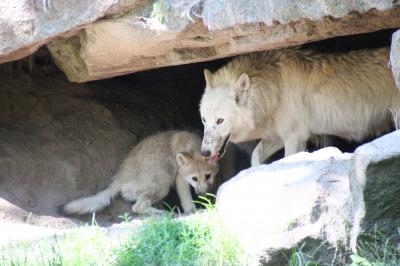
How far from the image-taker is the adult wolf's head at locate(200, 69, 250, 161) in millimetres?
7996

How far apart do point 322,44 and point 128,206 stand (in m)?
3.05

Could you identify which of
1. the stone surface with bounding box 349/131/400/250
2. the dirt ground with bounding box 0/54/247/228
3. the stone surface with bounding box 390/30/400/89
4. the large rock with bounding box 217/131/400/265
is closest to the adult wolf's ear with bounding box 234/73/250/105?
the dirt ground with bounding box 0/54/247/228

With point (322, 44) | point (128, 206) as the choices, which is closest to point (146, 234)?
point (128, 206)

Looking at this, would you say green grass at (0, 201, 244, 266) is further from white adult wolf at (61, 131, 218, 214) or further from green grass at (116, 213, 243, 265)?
white adult wolf at (61, 131, 218, 214)

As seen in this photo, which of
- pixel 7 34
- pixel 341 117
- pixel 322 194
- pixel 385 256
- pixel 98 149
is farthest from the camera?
pixel 98 149

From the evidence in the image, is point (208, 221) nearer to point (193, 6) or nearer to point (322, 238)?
point (322, 238)

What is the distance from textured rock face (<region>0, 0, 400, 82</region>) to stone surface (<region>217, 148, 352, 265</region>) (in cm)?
139

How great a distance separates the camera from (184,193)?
9.01m

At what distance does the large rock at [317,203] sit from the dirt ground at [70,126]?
311 cm

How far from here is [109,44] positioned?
733cm

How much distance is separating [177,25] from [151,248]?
7.09 ft

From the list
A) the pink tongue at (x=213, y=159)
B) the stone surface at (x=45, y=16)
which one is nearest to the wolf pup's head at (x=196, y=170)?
the pink tongue at (x=213, y=159)

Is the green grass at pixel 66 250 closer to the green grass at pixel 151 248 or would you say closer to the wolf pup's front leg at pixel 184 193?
the green grass at pixel 151 248

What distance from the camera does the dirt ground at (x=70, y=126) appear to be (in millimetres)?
8680
